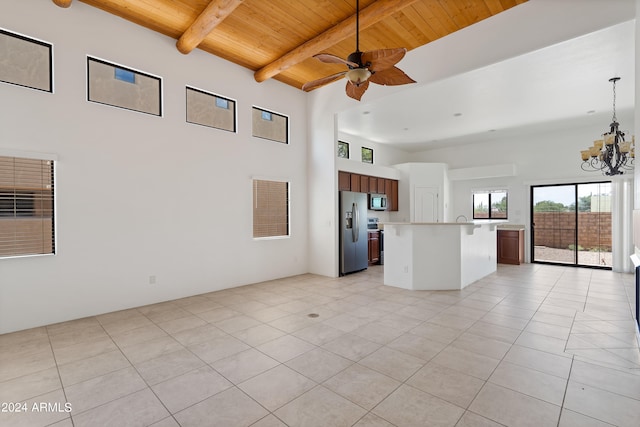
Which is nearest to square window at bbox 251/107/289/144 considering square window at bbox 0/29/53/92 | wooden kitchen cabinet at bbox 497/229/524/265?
square window at bbox 0/29/53/92

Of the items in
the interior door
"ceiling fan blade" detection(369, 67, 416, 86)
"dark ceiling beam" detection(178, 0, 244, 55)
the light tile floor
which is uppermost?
"dark ceiling beam" detection(178, 0, 244, 55)

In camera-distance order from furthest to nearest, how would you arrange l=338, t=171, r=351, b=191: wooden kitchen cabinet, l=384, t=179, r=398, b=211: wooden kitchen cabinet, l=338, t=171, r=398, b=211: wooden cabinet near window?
1. l=384, t=179, r=398, b=211: wooden kitchen cabinet
2. l=338, t=171, r=398, b=211: wooden cabinet near window
3. l=338, t=171, r=351, b=191: wooden kitchen cabinet

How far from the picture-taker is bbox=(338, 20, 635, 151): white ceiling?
4066 mm

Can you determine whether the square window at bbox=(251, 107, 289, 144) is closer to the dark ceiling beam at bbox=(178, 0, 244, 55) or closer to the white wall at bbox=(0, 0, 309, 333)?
the white wall at bbox=(0, 0, 309, 333)

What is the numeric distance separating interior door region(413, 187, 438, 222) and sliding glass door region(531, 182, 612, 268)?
2.51 m

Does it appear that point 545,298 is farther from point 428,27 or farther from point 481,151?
point 481,151

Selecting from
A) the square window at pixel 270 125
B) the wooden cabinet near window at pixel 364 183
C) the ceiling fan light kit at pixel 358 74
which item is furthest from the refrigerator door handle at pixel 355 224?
the ceiling fan light kit at pixel 358 74

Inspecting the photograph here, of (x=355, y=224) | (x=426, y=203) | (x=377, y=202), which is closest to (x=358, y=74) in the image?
(x=355, y=224)

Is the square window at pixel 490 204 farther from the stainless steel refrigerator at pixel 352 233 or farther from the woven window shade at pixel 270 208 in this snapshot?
the woven window shade at pixel 270 208

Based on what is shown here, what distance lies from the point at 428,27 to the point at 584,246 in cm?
702

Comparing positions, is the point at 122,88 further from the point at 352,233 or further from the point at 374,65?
the point at 352,233

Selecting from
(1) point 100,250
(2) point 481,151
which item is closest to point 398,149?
(2) point 481,151

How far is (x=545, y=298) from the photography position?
4598mm

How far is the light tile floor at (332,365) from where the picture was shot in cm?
196
